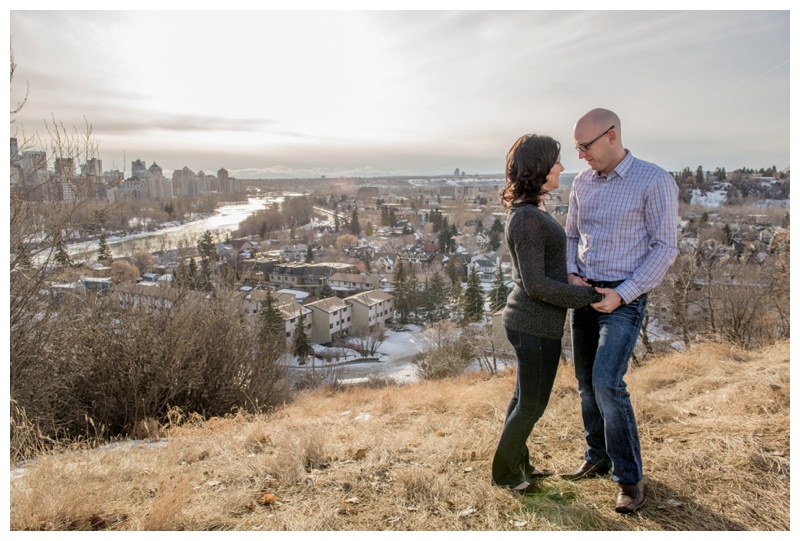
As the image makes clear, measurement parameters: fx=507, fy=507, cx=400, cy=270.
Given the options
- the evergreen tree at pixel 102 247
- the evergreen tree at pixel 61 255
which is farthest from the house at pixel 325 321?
the evergreen tree at pixel 61 255

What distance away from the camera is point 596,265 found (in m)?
2.12

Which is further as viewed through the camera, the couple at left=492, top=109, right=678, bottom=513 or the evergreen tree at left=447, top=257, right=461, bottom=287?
the evergreen tree at left=447, top=257, right=461, bottom=287

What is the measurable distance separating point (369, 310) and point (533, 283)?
32.0 meters

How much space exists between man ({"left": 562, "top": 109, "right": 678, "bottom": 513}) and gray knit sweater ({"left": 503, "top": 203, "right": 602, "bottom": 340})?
0.37ft

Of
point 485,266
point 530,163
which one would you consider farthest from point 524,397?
point 485,266

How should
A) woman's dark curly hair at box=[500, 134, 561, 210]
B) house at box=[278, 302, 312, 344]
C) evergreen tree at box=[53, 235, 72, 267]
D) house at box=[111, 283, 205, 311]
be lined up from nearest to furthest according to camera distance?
woman's dark curly hair at box=[500, 134, 561, 210]
evergreen tree at box=[53, 235, 72, 267]
house at box=[111, 283, 205, 311]
house at box=[278, 302, 312, 344]

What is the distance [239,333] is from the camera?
9.82m

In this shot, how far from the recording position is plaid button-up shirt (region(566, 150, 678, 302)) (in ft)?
6.50

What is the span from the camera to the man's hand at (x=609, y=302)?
198 centimetres

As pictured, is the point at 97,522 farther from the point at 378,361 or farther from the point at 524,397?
the point at 378,361

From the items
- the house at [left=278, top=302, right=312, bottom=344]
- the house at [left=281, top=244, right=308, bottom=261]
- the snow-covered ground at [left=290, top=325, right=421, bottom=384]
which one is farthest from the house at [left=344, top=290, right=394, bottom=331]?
the house at [left=281, top=244, right=308, bottom=261]

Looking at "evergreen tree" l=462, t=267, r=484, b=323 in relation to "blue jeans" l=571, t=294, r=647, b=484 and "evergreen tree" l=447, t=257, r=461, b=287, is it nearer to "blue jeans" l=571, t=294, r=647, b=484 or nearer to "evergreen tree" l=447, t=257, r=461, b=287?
"evergreen tree" l=447, t=257, r=461, b=287

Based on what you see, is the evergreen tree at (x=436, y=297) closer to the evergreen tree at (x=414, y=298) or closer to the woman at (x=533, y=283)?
the evergreen tree at (x=414, y=298)
